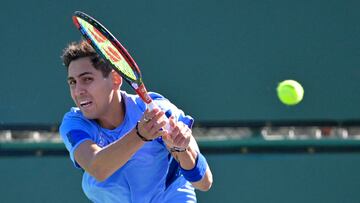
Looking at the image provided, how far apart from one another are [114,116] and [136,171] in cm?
24

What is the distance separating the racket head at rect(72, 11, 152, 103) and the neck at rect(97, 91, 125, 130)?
12.2 inches

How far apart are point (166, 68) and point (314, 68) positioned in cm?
92

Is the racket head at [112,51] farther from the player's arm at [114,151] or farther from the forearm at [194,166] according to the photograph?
the forearm at [194,166]

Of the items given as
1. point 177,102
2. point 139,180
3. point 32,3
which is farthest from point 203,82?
point 139,180

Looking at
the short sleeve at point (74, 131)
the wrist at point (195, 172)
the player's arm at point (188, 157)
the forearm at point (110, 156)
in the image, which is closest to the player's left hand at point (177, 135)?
the player's arm at point (188, 157)

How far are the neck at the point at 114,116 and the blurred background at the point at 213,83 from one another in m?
1.66

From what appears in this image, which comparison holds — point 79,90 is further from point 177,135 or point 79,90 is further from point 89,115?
point 177,135

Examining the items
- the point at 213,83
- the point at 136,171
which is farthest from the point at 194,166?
the point at 213,83

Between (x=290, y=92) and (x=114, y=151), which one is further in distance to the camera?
(x=290, y=92)

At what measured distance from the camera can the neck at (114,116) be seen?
323cm

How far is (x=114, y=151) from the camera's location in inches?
111

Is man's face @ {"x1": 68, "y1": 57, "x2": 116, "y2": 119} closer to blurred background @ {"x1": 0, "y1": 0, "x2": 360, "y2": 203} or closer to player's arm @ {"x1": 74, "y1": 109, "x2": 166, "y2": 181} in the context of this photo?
player's arm @ {"x1": 74, "y1": 109, "x2": 166, "y2": 181}

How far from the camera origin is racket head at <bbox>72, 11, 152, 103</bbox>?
9.40ft

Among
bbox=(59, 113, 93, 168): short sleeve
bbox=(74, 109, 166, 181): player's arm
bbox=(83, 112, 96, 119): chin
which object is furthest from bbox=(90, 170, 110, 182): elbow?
bbox=(83, 112, 96, 119): chin
